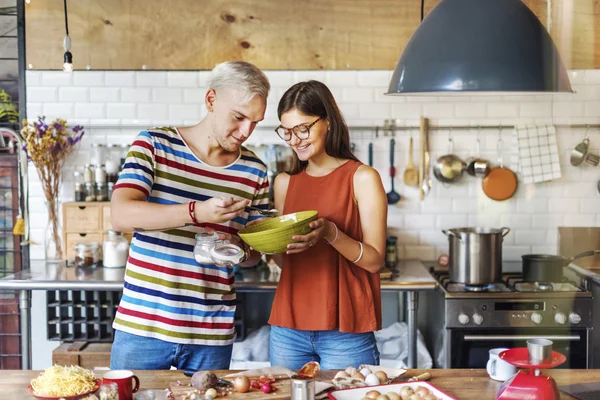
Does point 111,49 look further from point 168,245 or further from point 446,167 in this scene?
point 168,245

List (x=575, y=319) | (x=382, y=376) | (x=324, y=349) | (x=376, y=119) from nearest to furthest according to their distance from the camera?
(x=382, y=376) → (x=324, y=349) → (x=575, y=319) → (x=376, y=119)

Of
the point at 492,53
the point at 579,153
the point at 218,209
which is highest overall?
the point at 492,53

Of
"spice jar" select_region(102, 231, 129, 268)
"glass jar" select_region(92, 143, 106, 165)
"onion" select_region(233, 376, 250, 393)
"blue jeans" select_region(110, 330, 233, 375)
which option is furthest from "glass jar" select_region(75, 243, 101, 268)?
"onion" select_region(233, 376, 250, 393)

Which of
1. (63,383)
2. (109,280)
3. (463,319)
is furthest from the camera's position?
(109,280)

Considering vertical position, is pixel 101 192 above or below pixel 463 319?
above

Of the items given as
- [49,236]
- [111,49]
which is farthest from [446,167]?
[49,236]

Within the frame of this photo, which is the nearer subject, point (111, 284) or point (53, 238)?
point (111, 284)

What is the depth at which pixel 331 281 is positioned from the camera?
104 inches

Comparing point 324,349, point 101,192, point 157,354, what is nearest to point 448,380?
point 324,349

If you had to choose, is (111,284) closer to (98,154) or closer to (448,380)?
(98,154)

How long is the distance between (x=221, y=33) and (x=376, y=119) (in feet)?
4.02

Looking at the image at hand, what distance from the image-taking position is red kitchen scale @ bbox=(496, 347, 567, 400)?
196 cm

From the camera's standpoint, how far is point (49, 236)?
488 cm

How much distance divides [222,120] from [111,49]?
→ 2.77 m
